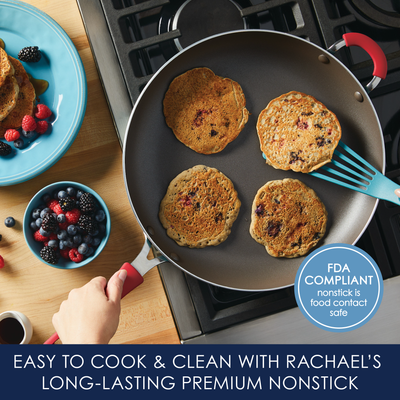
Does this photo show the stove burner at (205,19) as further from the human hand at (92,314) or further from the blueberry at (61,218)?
the human hand at (92,314)

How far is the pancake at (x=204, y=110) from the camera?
48.6 inches

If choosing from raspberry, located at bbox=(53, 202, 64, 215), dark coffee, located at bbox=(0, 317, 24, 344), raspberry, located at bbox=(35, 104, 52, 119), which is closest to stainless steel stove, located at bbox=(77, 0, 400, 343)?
raspberry, located at bbox=(35, 104, 52, 119)

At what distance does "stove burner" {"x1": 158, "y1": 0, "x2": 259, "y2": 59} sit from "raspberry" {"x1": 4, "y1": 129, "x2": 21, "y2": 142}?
627mm

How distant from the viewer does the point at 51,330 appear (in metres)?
1.23

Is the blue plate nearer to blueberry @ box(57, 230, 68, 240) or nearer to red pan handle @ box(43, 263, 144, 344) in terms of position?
blueberry @ box(57, 230, 68, 240)

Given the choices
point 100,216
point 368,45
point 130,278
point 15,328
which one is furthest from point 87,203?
point 368,45

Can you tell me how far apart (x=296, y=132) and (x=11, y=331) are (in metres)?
1.28

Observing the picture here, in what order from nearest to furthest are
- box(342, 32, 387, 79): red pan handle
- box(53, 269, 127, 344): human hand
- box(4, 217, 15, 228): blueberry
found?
box(53, 269, 127, 344): human hand < box(342, 32, 387, 79): red pan handle < box(4, 217, 15, 228): blueberry

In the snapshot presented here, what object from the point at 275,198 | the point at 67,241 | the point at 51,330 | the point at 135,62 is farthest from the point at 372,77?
the point at 51,330

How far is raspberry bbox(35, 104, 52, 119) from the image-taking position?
114cm

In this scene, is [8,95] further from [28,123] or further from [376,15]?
[376,15]

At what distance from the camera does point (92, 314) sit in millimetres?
1000
